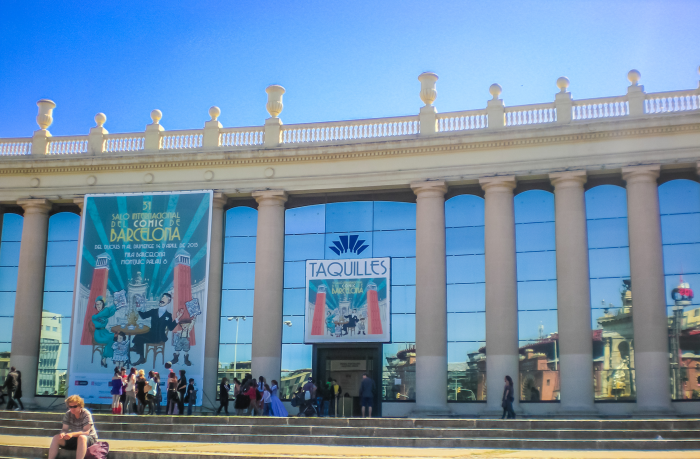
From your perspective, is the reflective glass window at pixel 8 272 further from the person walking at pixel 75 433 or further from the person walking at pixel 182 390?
the person walking at pixel 75 433

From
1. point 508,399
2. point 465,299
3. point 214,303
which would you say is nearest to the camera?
point 508,399

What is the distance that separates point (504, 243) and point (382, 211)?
517 cm

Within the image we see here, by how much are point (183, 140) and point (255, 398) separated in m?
11.5

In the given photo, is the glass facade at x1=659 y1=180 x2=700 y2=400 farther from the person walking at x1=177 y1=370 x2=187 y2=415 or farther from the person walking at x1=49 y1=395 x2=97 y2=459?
the person walking at x1=49 y1=395 x2=97 y2=459

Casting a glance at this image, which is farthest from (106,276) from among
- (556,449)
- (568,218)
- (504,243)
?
(556,449)

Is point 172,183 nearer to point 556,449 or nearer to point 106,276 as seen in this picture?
point 106,276

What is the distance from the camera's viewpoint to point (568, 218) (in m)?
25.8

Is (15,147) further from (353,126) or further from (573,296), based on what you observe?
(573,296)

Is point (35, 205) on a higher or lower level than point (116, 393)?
higher

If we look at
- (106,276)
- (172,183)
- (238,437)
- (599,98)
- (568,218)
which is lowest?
(238,437)

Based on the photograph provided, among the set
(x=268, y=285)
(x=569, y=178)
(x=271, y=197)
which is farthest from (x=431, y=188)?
(x=268, y=285)

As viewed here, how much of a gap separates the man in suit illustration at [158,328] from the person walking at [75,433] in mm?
16184

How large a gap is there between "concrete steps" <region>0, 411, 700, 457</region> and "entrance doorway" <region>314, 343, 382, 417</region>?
25.5 ft

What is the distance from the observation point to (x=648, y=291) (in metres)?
24.4
